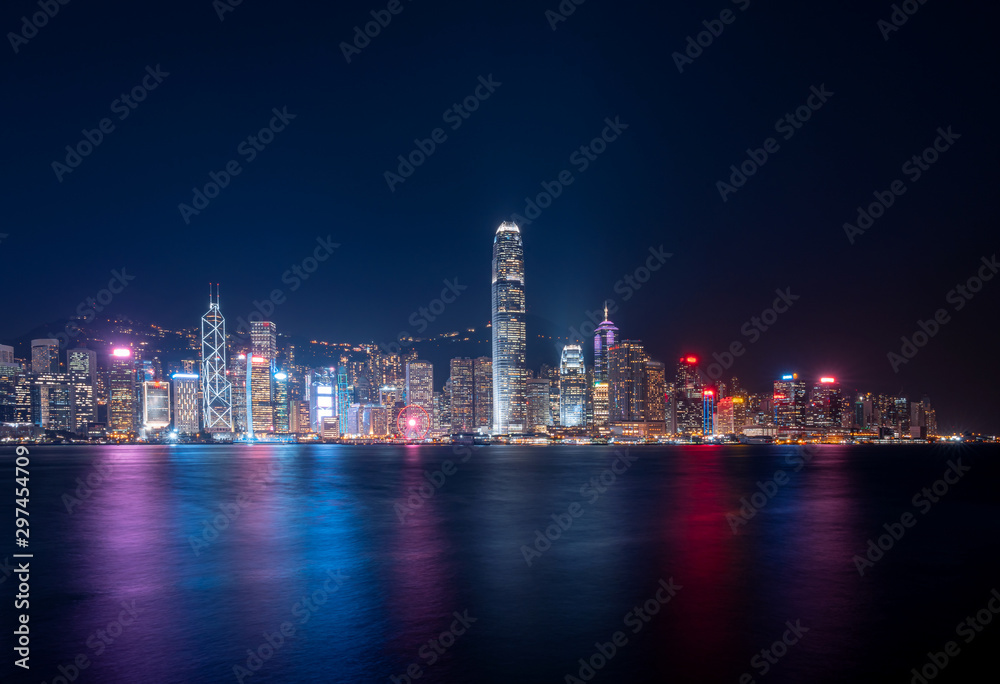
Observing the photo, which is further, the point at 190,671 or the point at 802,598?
the point at 802,598

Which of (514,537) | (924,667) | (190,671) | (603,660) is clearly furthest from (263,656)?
(514,537)

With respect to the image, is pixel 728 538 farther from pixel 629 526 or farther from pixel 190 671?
pixel 190 671

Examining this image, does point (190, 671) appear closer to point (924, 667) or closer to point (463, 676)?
point (463, 676)

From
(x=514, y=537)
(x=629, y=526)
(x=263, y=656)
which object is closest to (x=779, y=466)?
(x=629, y=526)

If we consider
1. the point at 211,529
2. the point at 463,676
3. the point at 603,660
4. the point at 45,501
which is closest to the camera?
the point at 463,676

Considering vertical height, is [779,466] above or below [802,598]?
below

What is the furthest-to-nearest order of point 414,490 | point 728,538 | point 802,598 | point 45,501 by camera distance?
point 414,490
point 45,501
point 728,538
point 802,598
